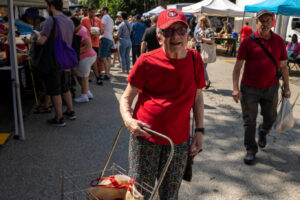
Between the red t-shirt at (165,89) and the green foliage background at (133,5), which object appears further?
the green foliage background at (133,5)

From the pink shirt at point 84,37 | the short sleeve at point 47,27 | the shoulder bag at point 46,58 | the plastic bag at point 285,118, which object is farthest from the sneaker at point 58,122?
the plastic bag at point 285,118

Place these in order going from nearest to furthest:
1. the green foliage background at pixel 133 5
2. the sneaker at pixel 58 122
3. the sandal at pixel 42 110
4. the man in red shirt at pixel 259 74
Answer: the man in red shirt at pixel 259 74
the sneaker at pixel 58 122
the sandal at pixel 42 110
the green foliage background at pixel 133 5

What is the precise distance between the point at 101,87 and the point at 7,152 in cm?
448

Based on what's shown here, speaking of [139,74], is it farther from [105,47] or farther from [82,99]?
[105,47]

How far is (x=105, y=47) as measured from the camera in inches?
370

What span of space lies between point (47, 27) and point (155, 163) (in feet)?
11.1


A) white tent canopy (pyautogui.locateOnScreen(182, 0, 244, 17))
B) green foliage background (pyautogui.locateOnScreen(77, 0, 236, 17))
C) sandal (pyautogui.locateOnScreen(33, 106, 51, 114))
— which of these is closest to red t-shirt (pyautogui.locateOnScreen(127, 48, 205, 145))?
sandal (pyautogui.locateOnScreen(33, 106, 51, 114))

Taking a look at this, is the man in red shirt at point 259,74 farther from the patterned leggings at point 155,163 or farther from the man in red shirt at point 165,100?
the patterned leggings at point 155,163

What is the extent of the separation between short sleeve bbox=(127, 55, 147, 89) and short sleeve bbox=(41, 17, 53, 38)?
10.2 feet

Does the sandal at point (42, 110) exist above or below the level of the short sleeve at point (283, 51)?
below

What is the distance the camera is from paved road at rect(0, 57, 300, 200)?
3559 mm

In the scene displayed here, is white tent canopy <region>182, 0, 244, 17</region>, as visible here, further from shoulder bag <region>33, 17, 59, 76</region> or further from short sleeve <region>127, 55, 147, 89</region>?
short sleeve <region>127, 55, 147, 89</region>

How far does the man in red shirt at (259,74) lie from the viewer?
13.1 ft

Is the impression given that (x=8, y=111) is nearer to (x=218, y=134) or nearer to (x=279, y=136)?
(x=218, y=134)
